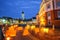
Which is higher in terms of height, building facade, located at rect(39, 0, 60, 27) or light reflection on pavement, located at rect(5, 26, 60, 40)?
building facade, located at rect(39, 0, 60, 27)

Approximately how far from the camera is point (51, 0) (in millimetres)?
58719

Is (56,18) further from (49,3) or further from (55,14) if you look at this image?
(49,3)

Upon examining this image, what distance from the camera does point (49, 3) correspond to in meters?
61.1

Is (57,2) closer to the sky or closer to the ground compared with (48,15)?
closer to the sky

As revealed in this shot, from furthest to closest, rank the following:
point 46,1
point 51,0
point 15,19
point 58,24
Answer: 1. point 15,19
2. point 46,1
3. point 51,0
4. point 58,24

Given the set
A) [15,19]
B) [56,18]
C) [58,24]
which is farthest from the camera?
[15,19]

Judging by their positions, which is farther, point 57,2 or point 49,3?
point 49,3

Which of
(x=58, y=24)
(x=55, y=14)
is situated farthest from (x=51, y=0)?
→ (x=58, y=24)

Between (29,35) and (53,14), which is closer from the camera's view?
(29,35)

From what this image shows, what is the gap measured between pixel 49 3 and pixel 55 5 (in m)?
5.13

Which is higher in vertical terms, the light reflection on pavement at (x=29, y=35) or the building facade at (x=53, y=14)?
the building facade at (x=53, y=14)

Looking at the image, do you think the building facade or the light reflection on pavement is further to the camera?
the building facade

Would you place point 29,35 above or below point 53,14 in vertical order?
below

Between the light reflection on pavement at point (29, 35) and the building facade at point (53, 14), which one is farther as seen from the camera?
the building facade at point (53, 14)
